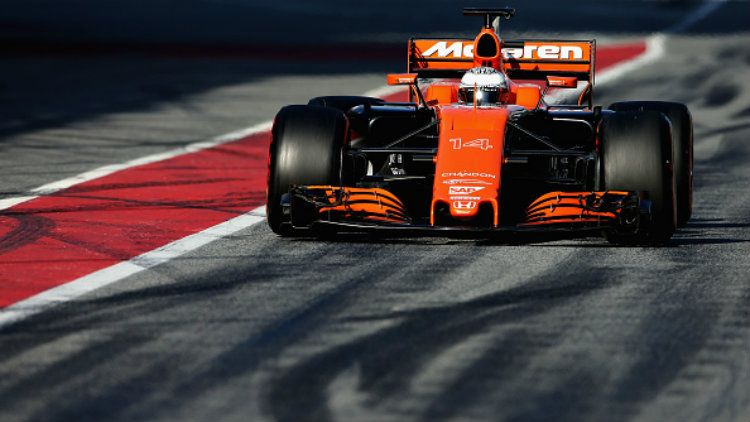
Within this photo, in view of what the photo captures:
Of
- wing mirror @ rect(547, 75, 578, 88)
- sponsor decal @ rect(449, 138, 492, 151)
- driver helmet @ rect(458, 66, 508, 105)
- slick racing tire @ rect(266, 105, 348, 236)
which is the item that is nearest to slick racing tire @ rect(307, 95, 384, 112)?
driver helmet @ rect(458, 66, 508, 105)

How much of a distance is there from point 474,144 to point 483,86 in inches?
47.2

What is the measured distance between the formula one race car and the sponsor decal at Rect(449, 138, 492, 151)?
11 millimetres

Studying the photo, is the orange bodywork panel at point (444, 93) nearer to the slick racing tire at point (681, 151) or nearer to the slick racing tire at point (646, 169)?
the slick racing tire at point (681, 151)

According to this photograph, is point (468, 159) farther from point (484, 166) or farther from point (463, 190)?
point (463, 190)

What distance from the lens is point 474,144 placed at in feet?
37.2

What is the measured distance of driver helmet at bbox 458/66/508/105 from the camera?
12406mm

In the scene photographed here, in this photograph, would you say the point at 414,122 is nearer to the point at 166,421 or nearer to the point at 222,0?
the point at 166,421

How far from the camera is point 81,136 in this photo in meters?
19.1

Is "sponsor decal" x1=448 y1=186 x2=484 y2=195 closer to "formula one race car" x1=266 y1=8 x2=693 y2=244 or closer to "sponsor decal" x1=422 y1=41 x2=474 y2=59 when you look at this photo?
"formula one race car" x1=266 y1=8 x2=693 y2=244

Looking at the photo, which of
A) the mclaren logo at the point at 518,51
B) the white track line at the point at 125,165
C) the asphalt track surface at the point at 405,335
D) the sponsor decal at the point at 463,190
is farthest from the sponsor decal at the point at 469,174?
the white track line at the point at 125,165

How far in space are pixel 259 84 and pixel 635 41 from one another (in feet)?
41.7

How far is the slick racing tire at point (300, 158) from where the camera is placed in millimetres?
11352

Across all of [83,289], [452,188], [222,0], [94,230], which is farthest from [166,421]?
[222,0]

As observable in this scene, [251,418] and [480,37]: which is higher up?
[480,37]
